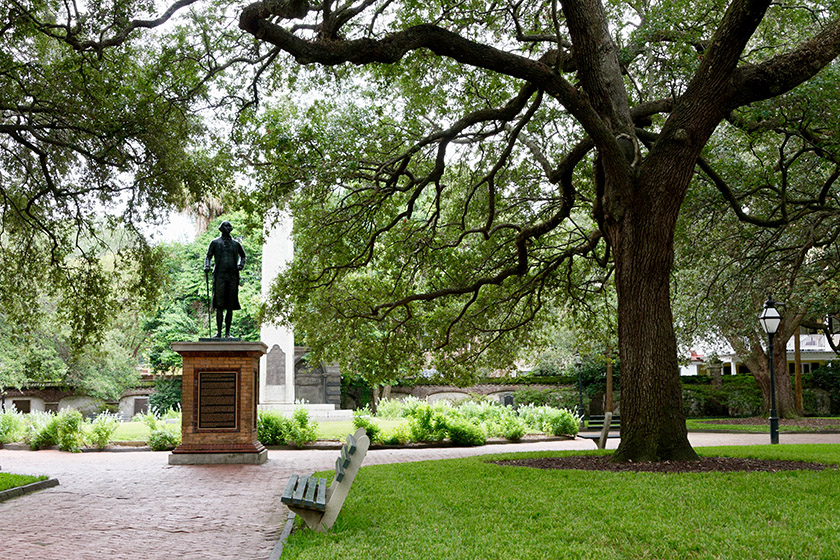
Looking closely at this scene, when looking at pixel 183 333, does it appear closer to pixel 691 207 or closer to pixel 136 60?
pixel 136 60

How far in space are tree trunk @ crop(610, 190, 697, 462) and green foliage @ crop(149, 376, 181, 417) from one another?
32897mm

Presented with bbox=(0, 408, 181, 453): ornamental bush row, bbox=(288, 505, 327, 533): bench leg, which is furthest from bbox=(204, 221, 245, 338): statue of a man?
bbox=(288, 505, 327, 533): bench leg

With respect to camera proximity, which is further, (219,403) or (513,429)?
(513,429)

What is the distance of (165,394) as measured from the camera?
128 feet

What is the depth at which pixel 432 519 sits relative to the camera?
6.57 metres

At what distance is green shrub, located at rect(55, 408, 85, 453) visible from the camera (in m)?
17.5

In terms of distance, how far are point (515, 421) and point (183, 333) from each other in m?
25.8

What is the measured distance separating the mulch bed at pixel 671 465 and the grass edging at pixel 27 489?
634 centimetres

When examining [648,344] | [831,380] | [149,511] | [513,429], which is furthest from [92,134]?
[831,380]

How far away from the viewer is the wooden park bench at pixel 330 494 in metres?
5.92

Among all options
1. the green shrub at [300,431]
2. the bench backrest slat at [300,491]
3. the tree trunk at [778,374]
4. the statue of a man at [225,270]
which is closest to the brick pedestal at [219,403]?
the statue of a man at [225,270]

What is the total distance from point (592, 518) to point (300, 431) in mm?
12397

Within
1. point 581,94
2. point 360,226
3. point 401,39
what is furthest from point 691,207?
point 401,39

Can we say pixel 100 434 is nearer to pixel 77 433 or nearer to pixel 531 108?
pixel 77 433
